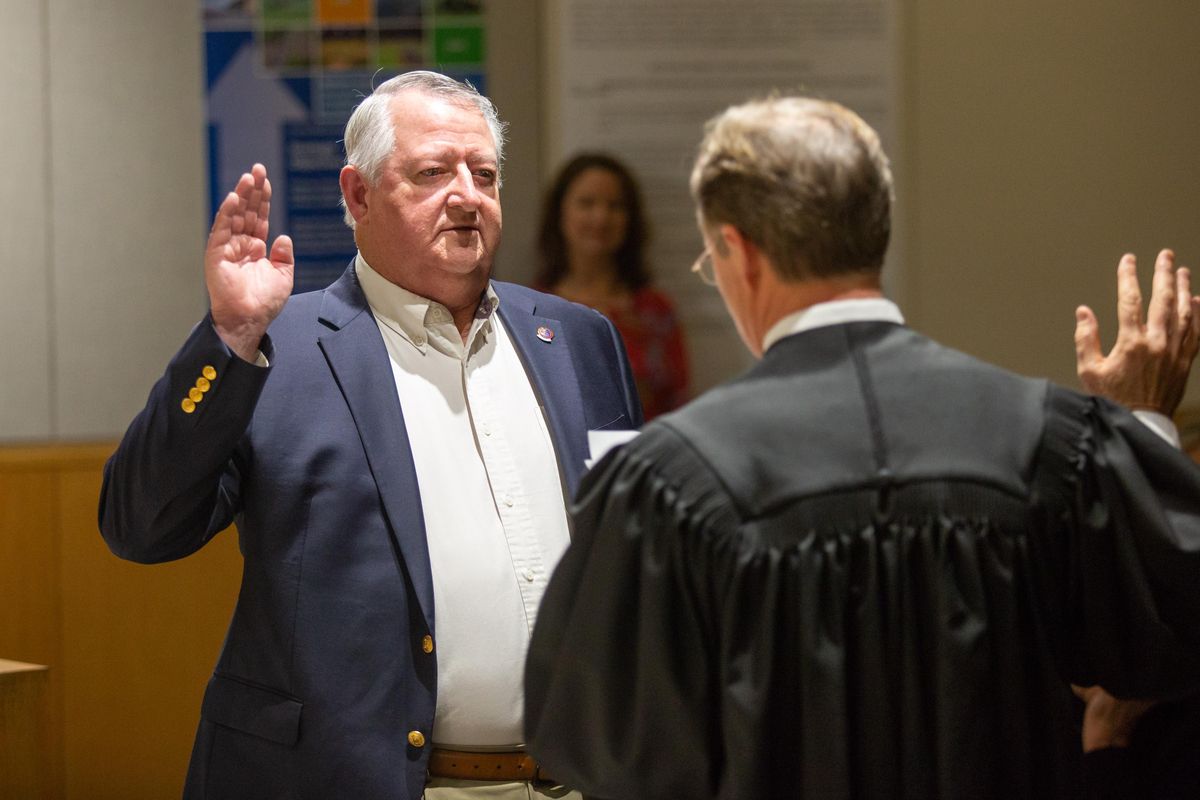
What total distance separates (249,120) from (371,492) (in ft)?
8.50

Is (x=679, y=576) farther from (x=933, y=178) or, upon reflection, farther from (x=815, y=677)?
(x=933, y=178)

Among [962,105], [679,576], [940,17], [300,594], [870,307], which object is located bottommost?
[300,594]

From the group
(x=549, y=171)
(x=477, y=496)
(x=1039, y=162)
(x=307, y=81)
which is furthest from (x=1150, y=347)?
(x=307, y=81)

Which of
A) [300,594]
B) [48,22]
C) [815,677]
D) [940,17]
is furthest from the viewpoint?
[940,17]

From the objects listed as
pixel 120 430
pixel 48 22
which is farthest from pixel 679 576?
pixel 48 22

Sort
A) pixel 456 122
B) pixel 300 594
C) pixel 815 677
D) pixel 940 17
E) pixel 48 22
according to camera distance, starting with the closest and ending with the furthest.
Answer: pixel 815 677 < pixel 300 594 < pixel 456 122 < pixel 48 22 < pixel 940 17

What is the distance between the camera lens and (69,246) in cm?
415

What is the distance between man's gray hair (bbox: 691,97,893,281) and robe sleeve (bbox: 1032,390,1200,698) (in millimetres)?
293

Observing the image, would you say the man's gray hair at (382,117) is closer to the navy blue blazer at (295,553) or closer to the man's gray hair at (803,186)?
the navy blue blazer at (295,553)

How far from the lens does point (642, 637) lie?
Result: 138 centimetres

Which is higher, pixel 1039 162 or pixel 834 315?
pixel 1039 162

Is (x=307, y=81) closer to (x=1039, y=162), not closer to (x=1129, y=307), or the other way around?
(x=1039, y=162)

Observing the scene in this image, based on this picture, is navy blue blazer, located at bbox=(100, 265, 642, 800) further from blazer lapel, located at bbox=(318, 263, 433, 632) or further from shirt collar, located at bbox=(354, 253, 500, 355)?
shirt collar, located at bbox=(354, 253, 500, 355)

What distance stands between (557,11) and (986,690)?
3419 millimetres
